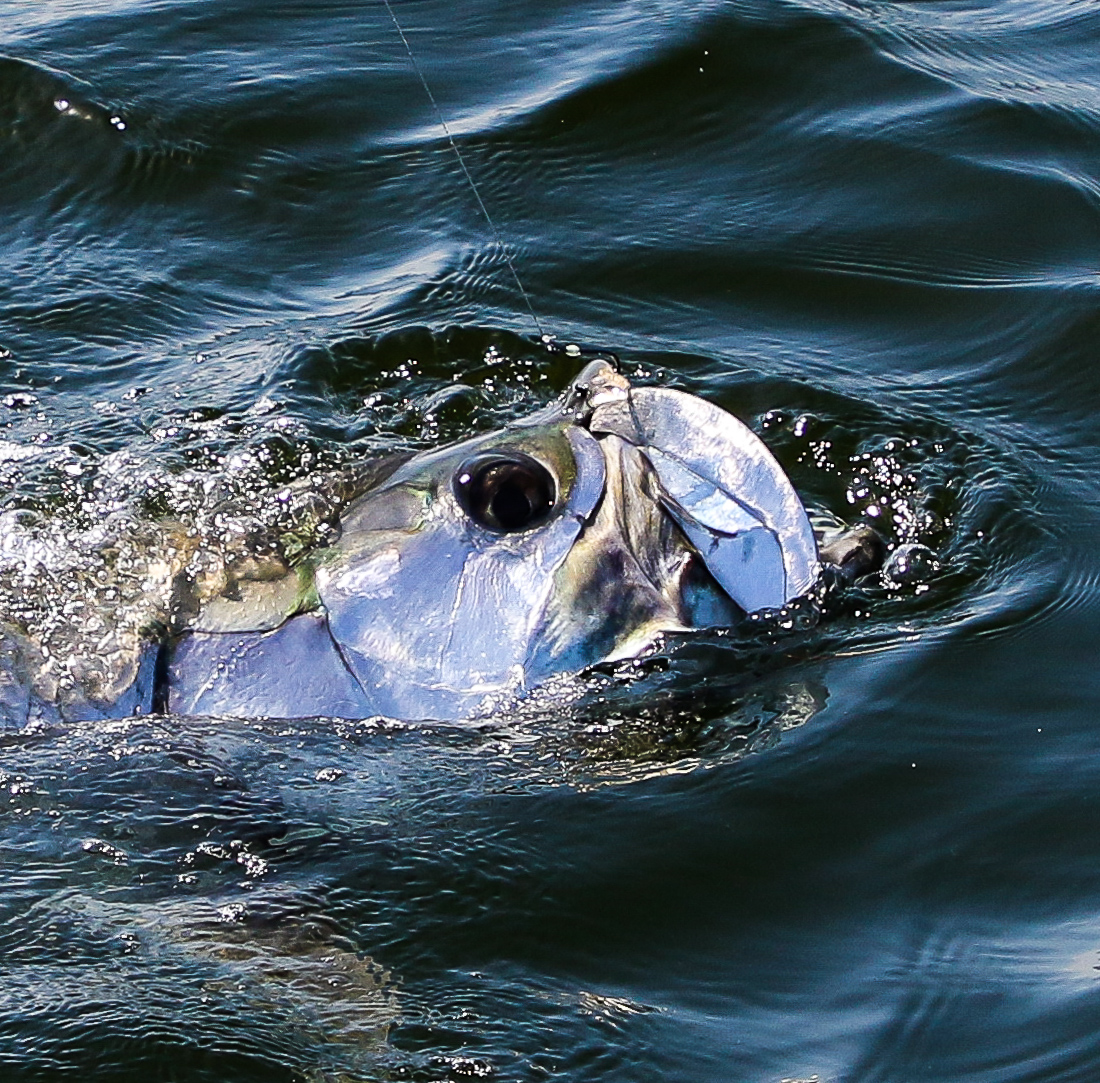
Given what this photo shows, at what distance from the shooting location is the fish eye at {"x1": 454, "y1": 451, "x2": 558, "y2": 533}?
319 cm

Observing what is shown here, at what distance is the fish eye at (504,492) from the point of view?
3188mm

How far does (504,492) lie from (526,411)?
127cm

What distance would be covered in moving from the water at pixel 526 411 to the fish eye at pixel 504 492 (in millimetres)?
295

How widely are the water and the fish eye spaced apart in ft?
0.97

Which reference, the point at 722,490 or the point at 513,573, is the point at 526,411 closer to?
the point at 722,490

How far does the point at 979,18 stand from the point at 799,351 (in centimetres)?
203

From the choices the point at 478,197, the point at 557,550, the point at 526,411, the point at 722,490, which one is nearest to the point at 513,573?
the point at 557,550

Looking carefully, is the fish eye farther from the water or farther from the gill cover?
the water

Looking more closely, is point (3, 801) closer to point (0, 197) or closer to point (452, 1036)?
point (452, 1036)

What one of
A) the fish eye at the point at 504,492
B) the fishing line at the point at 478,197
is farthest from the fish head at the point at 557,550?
the fishing line at the point at 478,197

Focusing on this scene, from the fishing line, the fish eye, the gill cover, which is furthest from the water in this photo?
the fish eye

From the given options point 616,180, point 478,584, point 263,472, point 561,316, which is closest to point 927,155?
point 616,180

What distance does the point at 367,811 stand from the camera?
305 cm

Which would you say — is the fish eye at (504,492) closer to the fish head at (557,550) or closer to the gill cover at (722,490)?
the fish head at (557,550)
